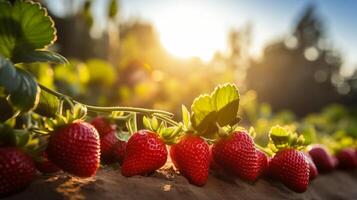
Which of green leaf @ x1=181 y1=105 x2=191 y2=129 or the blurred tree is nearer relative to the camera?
green leaf @ x1=181 y1=105 x2=191 y2=129

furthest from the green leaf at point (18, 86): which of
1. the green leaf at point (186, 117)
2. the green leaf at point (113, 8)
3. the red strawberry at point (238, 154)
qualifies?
the green leaf at point (113, 8)

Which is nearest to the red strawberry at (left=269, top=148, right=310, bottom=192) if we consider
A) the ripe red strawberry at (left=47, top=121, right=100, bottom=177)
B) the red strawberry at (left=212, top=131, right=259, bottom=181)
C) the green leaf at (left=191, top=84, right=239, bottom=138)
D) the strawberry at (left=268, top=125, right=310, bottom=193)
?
the strawberry at (left=268, top=125, right=310, bottom=193)

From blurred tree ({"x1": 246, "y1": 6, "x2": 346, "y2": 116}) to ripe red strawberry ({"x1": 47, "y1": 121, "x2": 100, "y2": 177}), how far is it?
15.5 meters

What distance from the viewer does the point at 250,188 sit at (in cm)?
167

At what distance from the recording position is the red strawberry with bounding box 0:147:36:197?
129cm

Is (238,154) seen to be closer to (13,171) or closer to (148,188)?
(148,188)

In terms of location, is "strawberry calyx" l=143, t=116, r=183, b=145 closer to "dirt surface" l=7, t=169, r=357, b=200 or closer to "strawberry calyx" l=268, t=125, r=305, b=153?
"dirt surface" l=7, t=169, r=357, b=200

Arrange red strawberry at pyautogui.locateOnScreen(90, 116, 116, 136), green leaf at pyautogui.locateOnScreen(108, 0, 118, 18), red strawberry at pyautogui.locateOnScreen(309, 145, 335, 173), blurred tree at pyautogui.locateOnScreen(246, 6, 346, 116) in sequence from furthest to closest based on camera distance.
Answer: blurred tree at pyautogui.locateOnScreen(246, 6, 346, 116), green leaf at pyautogui.locateOnScreen(108, 0, 118, 18), red strawberry at pyautogui.locateOnScreen(309, 145, 335, 173), red strawberry at pyautogui.locateOnScreen(90, 116, 116, 136)

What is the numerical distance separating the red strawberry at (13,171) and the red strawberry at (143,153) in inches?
11.7

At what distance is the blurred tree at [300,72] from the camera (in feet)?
63.3

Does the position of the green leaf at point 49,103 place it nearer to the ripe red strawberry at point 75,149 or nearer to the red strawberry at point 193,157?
the ripe red strawberry at point 75,149

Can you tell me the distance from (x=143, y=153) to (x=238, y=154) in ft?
1.11

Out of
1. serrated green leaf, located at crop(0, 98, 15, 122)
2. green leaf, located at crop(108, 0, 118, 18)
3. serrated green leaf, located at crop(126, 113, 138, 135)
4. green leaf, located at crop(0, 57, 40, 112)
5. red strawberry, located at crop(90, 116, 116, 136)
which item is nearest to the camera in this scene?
green leaf, located at crop(0, 57, 40, 112)

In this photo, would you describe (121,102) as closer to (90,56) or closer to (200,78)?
(200,78)
